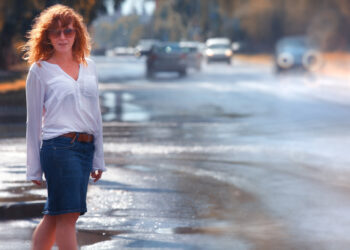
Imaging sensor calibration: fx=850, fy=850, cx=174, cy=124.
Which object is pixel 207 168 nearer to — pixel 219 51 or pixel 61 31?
pixel 61 31

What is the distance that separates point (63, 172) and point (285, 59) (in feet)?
116

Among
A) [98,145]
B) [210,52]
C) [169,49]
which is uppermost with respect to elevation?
[98,145]

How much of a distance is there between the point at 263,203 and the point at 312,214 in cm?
77

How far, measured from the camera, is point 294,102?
23672mm

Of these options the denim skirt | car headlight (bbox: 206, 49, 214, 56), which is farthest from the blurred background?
car headlight (bbox: 206, 49, 214, 56)

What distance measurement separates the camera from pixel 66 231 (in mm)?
4938

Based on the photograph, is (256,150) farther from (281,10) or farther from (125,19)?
(281,10)

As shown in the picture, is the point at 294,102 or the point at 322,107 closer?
the point at 322,107

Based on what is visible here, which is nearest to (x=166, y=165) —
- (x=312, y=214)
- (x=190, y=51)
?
(x=312, y=214)

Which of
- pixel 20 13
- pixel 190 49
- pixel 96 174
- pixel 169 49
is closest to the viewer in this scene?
pixel 96 174

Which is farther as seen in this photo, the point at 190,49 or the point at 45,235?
the point at 190,49

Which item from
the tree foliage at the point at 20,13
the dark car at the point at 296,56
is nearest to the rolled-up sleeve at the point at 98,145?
the tree foliage at the point at 20,13

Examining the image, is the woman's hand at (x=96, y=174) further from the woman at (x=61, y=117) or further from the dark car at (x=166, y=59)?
the dark car at (x=166, y=59)

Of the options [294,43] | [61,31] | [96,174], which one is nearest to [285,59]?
[294,43]
